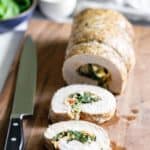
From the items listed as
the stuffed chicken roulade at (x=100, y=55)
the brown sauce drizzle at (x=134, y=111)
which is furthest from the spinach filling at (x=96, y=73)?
the brown sauce drizzle at (x=134, y=111)

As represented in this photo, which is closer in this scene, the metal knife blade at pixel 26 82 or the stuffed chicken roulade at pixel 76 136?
the stuffed chicken roulade at pixel 76 136

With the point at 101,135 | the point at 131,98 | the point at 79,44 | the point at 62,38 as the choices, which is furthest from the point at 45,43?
the point at 101,135

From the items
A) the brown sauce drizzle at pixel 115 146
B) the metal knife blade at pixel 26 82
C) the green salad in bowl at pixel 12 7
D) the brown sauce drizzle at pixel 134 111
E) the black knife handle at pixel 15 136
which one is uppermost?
the green salad in bowl at pixel 12 7

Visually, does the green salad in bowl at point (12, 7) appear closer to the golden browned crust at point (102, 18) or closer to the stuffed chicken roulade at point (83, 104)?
the golden browned crust at point (102, 18)

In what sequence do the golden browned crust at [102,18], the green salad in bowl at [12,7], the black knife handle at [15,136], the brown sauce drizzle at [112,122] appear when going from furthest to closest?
the green salad in bowl at [12,7] < the golden browned crust at [102,18] < the brown sauce drizzle at [112,122] < the black knife handle at [15,136]

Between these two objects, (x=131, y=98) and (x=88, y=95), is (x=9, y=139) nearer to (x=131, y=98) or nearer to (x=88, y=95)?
(x=88, y=95)

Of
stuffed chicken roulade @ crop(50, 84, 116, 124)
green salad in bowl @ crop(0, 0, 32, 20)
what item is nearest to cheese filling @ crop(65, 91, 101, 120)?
stuffed chicken roulade @ crop(50, 84, 116, 124)

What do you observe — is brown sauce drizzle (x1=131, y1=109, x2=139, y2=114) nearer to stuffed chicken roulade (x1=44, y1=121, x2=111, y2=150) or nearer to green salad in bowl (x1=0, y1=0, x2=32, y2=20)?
stuffed chicken roulade (x1=44, y1=121, x2=111, y2=150)
